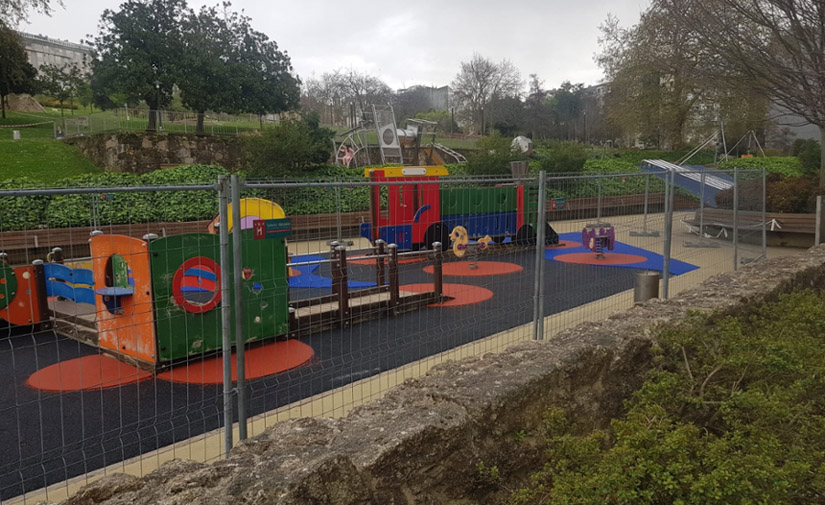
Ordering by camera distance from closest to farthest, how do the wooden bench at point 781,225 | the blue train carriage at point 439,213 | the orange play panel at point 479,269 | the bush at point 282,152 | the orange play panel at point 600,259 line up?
the orange play panel at point 479,269, the orange play panel at point 600,259, the wooden bench at point 781,225, the blue train carriage at point 439,213, the bush at point 282,152

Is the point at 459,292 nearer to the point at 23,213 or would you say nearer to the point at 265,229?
the point at 265,229

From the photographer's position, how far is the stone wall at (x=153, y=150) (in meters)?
23.4

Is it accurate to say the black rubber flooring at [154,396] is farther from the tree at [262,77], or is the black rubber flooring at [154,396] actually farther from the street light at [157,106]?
the tree at [262,77]

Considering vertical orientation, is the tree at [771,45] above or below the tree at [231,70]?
below

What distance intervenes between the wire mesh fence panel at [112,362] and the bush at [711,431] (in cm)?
259

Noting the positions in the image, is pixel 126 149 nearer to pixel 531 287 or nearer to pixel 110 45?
pixel 110 45

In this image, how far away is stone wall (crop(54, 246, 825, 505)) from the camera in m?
2.19

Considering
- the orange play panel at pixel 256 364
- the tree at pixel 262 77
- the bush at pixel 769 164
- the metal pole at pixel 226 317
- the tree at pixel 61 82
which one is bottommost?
the orange play panel at pixel 256 364

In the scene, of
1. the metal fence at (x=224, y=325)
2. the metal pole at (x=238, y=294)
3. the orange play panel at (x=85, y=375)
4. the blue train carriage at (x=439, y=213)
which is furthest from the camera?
the blue train carriage at (x=439, y=213)

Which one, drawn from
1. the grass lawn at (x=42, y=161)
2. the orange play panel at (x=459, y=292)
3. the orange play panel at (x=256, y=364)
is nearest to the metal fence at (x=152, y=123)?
the grass lawn at (x=42, y=161)

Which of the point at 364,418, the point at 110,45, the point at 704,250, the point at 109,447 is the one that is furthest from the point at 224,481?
the point at 110,45

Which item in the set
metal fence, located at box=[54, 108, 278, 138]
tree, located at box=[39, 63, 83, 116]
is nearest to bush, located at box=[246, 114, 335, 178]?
metal fence, located at box=[54, 108, 278, 138]

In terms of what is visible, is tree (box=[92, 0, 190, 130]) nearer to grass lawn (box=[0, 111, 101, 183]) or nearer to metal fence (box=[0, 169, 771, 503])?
grass lawn (box=[0, 111, 101, 183])

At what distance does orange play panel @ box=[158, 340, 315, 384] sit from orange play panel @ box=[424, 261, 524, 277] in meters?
4.89
